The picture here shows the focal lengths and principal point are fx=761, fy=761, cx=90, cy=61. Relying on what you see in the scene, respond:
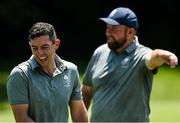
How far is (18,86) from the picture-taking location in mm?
5500

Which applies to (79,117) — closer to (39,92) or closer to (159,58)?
(39,92)

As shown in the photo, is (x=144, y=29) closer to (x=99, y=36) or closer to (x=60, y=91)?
(x=99, y=36)

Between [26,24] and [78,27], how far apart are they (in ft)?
6.54

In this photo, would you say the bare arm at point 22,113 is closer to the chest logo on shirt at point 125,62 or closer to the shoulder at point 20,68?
the shoulder at point 20,68

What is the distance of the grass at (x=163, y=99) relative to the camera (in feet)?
41.0

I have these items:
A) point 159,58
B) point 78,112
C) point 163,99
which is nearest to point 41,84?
point 78,112

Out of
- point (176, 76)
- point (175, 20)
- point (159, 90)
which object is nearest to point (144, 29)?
point (175, 20)

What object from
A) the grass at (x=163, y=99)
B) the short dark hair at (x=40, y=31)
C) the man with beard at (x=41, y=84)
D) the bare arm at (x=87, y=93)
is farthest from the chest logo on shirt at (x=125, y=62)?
the grass at (x=163, y=99)

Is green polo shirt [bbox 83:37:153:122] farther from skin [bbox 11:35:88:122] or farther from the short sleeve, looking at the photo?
the short sleeve

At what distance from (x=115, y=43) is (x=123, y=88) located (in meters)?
0.48

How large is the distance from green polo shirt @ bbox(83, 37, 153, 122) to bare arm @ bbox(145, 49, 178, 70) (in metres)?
0.11

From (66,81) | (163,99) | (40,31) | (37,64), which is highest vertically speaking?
(40,31)

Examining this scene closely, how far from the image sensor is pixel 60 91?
18.5ft

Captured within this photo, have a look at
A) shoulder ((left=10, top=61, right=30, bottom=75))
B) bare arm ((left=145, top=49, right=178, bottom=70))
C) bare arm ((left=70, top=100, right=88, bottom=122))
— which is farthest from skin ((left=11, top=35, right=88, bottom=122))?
bare arm ((left=145, top=49, right=178, bottom=70))
